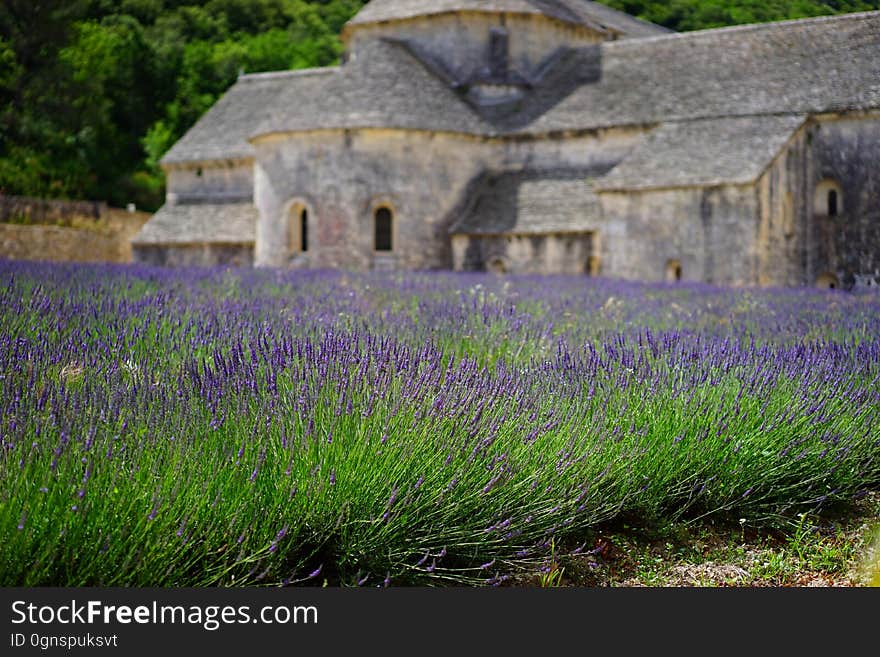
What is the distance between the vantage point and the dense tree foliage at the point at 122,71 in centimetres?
4650

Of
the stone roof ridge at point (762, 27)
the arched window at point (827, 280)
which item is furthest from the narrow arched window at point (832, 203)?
the stone roof ridge at point (762, 27)

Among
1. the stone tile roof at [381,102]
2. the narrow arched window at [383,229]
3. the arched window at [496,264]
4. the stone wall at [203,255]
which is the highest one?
the stone tile roof at [381,102]

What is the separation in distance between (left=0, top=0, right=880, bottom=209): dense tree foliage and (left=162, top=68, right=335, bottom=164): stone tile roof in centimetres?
428

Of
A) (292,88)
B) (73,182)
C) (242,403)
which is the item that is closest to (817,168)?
(292,88)

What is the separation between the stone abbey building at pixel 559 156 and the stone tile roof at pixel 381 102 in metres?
0.07

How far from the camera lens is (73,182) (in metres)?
47.8

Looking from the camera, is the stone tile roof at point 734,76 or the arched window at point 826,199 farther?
the arched window at point 826,199

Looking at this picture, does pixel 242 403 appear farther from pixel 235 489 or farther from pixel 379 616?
pixel 379 616

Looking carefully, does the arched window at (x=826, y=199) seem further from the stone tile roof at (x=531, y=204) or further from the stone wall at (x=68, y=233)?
the stone wall at (x=68, y=233)

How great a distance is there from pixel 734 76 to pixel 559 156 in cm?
549

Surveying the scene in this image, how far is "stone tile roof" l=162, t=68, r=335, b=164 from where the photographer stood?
38.6 meters

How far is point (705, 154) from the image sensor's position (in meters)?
28.6

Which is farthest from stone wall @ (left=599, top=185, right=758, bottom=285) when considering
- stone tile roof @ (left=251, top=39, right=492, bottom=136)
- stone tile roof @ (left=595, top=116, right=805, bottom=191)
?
stone tile roof @ (left=251, top=39, right=492, bottom=136)

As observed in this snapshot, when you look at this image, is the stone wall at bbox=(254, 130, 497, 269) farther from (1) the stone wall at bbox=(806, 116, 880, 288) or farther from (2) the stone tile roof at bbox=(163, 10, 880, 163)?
(1) the stone wall at bbox=(806, 116, 880, 288)
